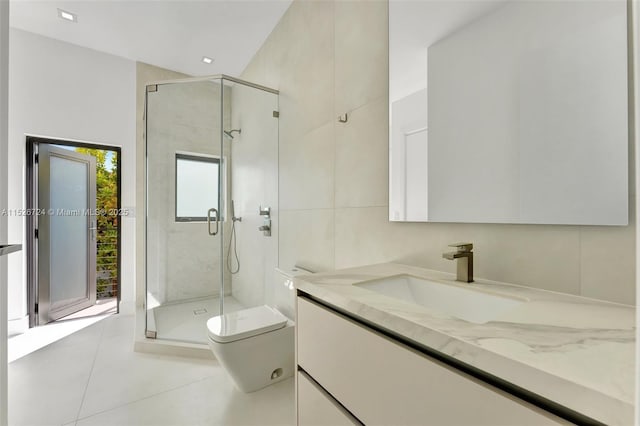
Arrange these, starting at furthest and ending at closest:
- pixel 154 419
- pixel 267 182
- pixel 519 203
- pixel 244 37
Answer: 1. pixel 244 37
2. pixel 267 182
3. pixel 154 419
4. pixel 519 203

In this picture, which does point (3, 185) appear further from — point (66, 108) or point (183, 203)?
point (66, 108)

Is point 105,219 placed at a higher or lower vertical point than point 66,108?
lower

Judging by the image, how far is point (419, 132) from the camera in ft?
3.88

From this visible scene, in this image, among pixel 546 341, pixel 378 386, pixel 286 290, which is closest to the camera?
pixel 546 341

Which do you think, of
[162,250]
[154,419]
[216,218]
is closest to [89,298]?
[162,250]

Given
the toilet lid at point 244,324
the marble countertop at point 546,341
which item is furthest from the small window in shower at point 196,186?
the marble countertop at point 546,341

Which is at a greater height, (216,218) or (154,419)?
(216,218)

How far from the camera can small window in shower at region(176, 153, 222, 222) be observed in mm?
2484

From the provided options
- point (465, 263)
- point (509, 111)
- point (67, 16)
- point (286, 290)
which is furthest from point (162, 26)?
point (465, 263)

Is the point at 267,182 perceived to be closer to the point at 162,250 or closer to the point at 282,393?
the point at 162,250

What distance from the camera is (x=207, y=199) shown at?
98.8 inches

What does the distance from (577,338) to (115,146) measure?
380cm

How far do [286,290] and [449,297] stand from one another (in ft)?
4.17

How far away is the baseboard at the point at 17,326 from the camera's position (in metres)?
2.48
